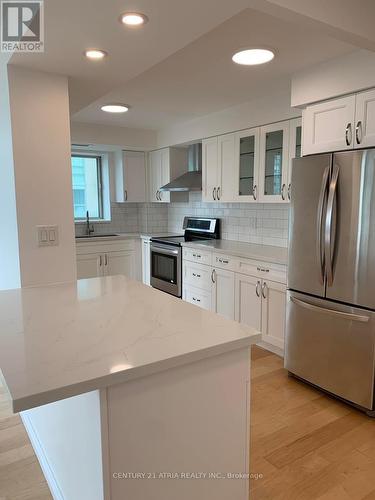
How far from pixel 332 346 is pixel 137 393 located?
180cm

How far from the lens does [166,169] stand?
488cm

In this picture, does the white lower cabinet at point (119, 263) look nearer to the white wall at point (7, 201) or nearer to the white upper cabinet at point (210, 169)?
the white upper cabinet at point (210, 169)

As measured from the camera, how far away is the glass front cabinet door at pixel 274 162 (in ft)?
10.6

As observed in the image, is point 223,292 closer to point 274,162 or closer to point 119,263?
point 274,162

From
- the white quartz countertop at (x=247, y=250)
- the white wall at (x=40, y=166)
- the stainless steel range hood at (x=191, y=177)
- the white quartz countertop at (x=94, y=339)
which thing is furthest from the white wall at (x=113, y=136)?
the white quartz countertop at (x=94, y=339)

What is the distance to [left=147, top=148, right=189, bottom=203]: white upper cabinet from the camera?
15.9ft

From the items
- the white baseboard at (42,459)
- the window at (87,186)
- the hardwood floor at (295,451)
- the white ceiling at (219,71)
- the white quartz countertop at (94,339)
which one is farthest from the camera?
the window at (87,186)

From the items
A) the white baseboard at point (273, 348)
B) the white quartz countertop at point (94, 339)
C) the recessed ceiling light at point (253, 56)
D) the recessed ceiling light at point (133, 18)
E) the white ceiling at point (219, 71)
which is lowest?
the white baseboard at point (273, 348)

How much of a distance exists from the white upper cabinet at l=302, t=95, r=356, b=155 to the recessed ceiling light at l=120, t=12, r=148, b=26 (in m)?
1.51

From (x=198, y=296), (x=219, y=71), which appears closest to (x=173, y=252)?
(x=198, y=296)

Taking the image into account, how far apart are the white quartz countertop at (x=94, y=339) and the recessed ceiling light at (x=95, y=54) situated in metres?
1.22

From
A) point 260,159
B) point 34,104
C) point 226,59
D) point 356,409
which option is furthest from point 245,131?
point 356,409

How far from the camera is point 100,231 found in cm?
527

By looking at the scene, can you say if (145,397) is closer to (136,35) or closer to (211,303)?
(136,35)
